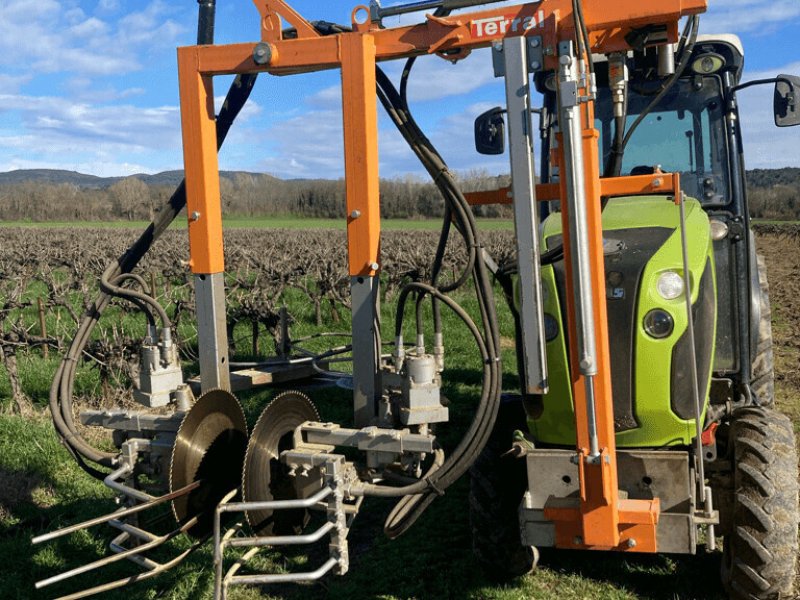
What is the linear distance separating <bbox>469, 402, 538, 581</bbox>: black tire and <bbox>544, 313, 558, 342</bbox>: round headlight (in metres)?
0.83

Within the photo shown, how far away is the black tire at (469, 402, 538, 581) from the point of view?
400 centimetres

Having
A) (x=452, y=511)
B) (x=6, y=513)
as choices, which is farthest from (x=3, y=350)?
(x=452, y=511)

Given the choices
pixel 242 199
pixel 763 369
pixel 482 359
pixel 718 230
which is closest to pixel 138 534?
pixel 482 359

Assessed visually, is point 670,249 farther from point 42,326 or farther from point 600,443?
point 42,326

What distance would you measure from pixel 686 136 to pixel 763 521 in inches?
100.0

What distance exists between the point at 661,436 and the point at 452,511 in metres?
2.31

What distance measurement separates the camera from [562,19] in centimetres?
298

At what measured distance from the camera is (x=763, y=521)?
3389 mm

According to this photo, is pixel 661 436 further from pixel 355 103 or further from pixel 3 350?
pixel 3 350

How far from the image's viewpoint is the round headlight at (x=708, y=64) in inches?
183

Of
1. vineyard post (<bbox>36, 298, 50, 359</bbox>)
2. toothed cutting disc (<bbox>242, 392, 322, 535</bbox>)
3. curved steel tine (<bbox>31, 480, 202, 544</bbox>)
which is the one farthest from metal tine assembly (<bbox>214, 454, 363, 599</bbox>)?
vineyard post (<bbox>36, 298, 50, 359</bbox>)

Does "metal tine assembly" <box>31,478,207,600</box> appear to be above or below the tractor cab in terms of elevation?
below

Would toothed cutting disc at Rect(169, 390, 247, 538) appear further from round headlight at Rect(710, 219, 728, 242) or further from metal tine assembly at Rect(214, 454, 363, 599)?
round headlight at Rect(710, 219, 728, 242)

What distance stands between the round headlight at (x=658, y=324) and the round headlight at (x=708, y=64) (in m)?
2.14
